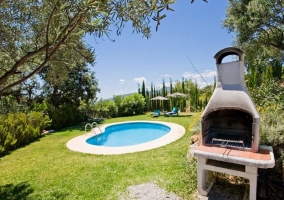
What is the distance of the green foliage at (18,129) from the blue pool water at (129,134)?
350 cm

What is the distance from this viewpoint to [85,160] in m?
7.12

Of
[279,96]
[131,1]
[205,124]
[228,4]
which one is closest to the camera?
[131,1]

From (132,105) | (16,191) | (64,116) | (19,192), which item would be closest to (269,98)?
(19,192)

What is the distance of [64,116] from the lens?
595 inches

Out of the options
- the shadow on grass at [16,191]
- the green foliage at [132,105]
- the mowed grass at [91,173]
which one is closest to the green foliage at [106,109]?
the green foliage at [132,105]

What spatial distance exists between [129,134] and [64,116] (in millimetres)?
5827

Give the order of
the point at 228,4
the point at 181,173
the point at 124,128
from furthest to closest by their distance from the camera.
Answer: the point at 124,128 < the point at 228,4 < the point at 181,173

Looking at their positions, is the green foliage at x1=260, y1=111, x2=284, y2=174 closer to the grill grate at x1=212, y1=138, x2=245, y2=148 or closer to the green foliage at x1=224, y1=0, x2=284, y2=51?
the grill grate at x1=212, y1=138, x2=245, y2=148

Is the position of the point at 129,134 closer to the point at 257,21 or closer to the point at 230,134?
the point at 230,134

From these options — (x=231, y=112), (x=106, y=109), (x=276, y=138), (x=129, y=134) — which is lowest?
(x=129, y=134)

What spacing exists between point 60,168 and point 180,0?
666 cm

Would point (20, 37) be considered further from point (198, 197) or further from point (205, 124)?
point (198, 197)

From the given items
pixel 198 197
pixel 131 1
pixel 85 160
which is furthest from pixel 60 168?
pixel 131 1

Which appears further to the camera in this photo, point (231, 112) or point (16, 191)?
point (16, 191)
